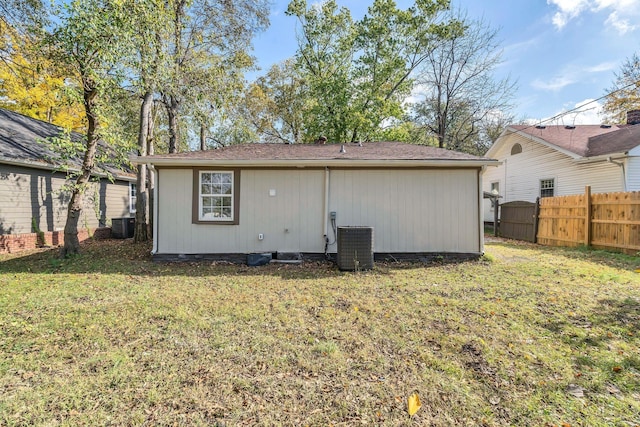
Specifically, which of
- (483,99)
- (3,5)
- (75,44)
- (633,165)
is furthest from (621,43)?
(3,5)

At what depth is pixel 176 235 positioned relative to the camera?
6.93 metres

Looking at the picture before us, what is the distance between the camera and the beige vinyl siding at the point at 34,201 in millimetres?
8039

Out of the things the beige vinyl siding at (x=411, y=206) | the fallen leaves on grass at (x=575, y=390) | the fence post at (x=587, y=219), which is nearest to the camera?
the fallen leaves on grass at (x=575, y=390)

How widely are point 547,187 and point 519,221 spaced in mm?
2530

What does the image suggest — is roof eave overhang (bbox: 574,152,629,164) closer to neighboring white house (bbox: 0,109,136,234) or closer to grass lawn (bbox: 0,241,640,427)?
grass lawn (bbox: 0,241,640,427)

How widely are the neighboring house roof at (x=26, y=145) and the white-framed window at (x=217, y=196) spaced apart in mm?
3161

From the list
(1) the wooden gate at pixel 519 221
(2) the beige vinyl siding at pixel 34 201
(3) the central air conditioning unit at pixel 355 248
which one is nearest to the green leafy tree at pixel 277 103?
(2) the beige vinyl siding at pixel 34 201

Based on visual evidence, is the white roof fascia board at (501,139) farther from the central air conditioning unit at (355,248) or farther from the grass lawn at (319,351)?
the central air conditioning unit at (355,248)

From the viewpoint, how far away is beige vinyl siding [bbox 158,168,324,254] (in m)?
6.91

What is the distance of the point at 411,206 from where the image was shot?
700cm

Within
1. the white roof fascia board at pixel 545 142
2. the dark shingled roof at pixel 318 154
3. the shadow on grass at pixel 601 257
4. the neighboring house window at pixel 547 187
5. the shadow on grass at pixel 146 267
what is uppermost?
the white roof fascia board at pixel 545 142

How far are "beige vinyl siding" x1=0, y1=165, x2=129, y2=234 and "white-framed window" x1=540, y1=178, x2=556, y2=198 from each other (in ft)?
52.4

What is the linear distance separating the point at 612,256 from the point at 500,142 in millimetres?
9277

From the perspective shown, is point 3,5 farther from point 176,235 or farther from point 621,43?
point 621,43
